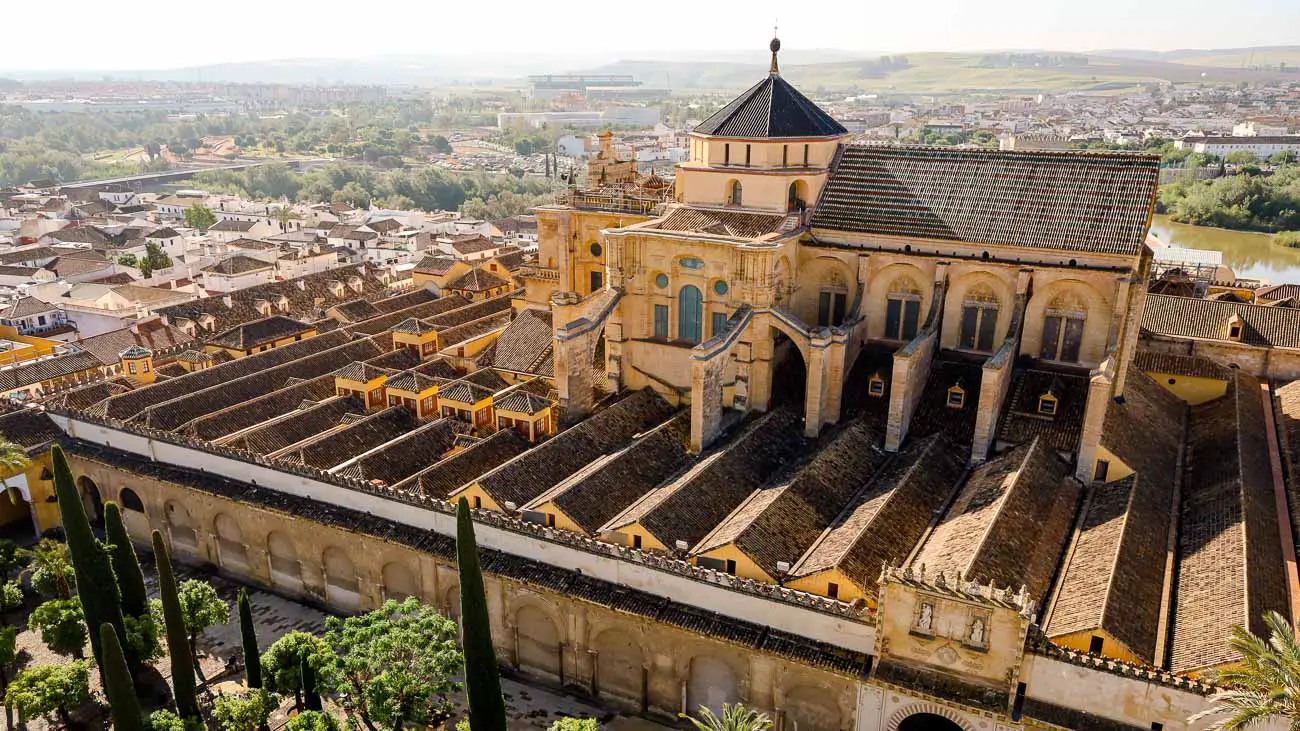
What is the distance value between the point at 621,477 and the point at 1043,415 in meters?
14.5

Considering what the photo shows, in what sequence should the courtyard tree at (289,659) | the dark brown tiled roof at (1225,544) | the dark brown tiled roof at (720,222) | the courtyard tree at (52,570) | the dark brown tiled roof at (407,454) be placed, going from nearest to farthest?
the dark brown tiled roof at (1225,544), the courtyard tree at (289,659), the courtyard tree at (52,570), the dark brown tiled roof at (407,454), the dark brown tiled roof at (720,222)

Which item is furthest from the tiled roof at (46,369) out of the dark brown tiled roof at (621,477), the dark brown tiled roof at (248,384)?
the dark brown tiled roof at (621,477)

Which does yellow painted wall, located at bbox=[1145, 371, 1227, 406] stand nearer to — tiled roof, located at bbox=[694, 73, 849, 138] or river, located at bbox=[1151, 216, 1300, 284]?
tiled roof, located at bbox=[694, 73, 849, 138]

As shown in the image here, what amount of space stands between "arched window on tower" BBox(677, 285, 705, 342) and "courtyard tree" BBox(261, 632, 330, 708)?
58.2ft

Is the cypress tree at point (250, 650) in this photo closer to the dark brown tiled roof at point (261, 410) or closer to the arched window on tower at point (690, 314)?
the dark brown tiled roof at point (261, 410)

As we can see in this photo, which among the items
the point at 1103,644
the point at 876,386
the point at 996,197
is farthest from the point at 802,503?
the point at 996,197

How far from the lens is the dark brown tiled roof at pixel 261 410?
118 ft

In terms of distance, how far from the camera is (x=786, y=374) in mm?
36125

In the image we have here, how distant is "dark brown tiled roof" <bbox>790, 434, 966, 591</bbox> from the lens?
2448 centimetres

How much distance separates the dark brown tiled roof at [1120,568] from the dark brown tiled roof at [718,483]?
9541 mm

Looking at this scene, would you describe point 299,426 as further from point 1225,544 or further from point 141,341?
point 1225,544

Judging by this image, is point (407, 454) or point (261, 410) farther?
point (261, 410)

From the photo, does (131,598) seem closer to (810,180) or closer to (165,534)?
(165,534)

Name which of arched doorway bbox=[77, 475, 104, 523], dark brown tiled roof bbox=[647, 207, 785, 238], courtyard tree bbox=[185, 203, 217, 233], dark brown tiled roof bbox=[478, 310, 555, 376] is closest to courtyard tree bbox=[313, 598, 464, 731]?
dark brown tiled roof bbox=[647, 207, 785, 238]
